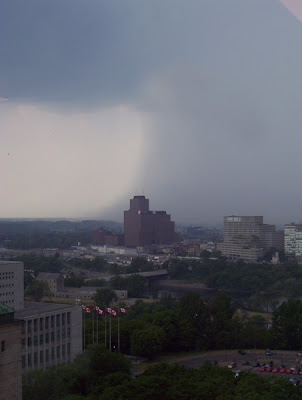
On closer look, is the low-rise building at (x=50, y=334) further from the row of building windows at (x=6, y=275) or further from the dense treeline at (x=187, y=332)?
the row of building windows at (x=6, y=275)

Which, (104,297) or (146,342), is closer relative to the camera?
(146,342)

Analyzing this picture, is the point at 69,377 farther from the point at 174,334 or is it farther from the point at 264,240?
the point at 264,240

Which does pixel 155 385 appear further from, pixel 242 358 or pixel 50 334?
pixel 242 358

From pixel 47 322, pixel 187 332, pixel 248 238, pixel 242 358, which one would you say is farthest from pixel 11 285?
pixel 248 238

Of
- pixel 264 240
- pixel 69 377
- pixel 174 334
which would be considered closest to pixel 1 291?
pixel 174 334

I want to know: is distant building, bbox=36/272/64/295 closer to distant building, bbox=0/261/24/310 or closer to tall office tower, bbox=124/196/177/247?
distant building, bbox=0/261/24/310

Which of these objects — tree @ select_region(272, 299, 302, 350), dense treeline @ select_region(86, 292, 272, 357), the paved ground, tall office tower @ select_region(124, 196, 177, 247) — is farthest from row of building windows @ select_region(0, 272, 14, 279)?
tall office tower @ select_region(124, 196, 177, 247)
